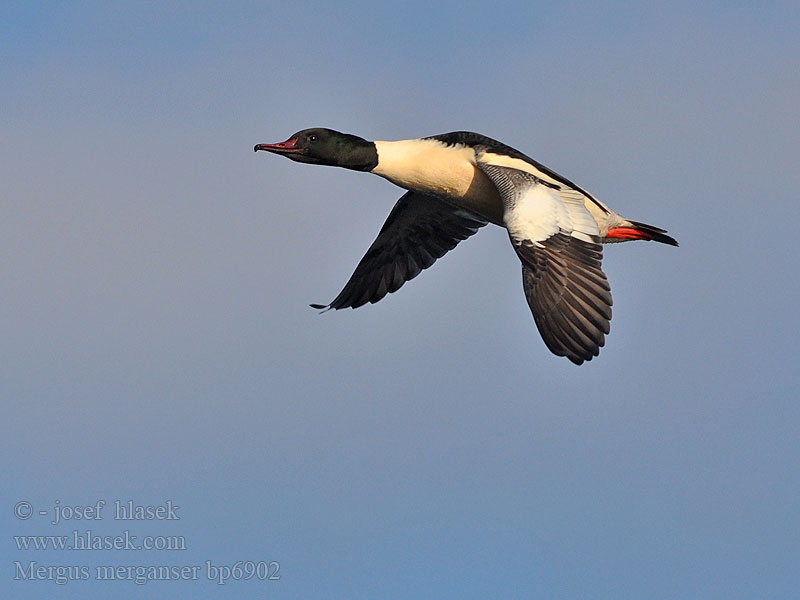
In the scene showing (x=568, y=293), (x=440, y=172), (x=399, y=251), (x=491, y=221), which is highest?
(x=399, y=251)

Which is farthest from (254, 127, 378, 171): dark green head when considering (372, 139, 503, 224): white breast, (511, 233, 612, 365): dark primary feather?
(511, 233, 612, 365): dark primary feather

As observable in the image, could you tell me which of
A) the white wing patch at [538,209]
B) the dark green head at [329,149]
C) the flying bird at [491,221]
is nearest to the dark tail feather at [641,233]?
the flying bird at [491,221]

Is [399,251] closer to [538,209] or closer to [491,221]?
[491,221]

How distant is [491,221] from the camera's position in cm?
1268

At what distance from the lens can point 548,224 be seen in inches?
423

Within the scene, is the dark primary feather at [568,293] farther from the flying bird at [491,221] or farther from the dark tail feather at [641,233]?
the dark tail feather at [641,233]

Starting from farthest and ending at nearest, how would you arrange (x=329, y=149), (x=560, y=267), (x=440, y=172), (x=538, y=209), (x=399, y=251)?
1. (x=399, y=251)
2. (x=329, y=149)
3. (x=440, y=172)
4. (x=538, y=209)
5. (x=560, y=267)

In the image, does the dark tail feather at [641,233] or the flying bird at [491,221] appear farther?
the dark tail feather at [641,233]

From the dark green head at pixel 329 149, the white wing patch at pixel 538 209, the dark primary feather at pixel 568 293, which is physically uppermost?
the dark green head at pixel 329 149

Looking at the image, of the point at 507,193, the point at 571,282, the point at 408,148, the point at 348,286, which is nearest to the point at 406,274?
the point at 348,286

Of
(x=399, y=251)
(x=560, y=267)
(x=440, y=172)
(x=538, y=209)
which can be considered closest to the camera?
(x=560, y=267)

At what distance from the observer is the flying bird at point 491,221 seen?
10.2 metres

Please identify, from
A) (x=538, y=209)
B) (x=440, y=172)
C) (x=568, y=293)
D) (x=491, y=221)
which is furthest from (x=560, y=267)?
(x=491, y=221)

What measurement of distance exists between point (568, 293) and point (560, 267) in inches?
10.1
